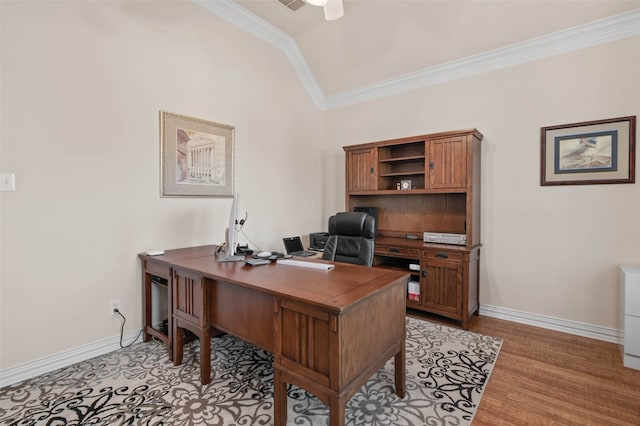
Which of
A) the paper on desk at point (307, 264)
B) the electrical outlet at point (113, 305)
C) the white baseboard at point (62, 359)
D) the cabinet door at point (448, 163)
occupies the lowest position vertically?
the white baseboard at point (62, 359)

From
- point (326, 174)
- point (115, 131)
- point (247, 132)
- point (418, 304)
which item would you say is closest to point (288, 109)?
Answer: point (247, 132)

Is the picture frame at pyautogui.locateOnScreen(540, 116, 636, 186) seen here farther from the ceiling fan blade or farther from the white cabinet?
the ceiling fan blade

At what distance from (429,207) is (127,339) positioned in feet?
11.4

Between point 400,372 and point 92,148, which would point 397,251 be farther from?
point 92,148

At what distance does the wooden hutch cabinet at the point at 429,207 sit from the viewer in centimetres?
304

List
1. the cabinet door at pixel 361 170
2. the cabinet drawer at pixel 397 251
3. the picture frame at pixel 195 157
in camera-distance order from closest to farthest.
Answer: the picture frame at pixel 195 157 → the cabinet drawer at pixel 397 251 → the cabinet door at pixel 361 170

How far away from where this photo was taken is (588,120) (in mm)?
2760

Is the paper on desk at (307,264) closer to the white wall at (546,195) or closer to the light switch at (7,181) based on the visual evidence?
the light switch at (7,181)

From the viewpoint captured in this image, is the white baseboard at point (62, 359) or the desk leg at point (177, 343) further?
the desk leg at point (177, 343)

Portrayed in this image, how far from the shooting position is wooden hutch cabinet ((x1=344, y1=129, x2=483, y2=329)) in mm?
3037

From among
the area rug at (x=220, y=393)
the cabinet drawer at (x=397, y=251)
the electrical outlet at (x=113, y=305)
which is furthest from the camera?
the cabinet drawer at (x=397, y=251)

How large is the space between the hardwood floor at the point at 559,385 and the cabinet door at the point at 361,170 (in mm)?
2207

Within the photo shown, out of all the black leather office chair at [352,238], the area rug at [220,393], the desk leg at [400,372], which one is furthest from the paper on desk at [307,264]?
the area rug at [220,393]

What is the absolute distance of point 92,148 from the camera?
238 cm
